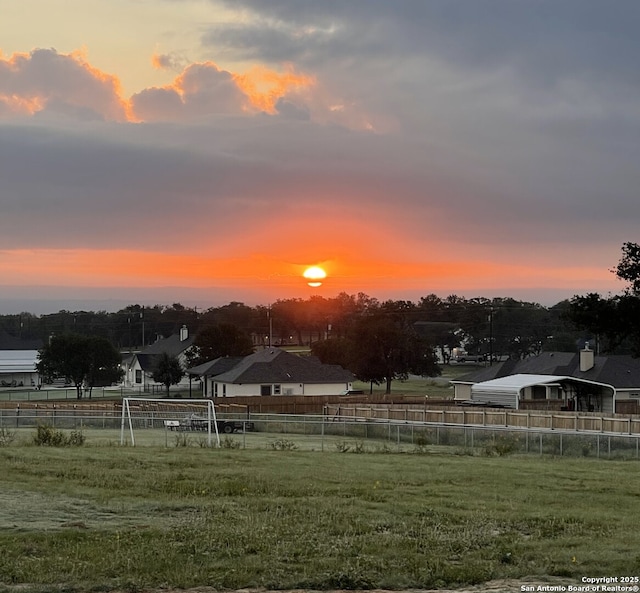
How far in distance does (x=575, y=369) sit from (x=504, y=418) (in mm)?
26853

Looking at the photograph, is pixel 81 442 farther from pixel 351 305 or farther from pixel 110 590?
pixel 351 305

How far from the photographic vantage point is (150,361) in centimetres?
10306

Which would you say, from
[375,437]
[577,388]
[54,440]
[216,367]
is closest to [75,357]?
[216,367]

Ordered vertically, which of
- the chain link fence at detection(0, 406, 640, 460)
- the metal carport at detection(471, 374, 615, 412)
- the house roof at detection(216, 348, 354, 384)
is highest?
the house roof at detection(216, 348, 354, 384)

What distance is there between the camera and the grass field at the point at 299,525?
11.1 meters

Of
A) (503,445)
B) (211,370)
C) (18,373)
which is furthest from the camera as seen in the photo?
(18,373)

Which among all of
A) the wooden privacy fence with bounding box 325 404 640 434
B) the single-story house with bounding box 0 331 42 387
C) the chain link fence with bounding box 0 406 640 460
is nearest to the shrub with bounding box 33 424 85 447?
the chain link fence with bounding box 0 406 640 460

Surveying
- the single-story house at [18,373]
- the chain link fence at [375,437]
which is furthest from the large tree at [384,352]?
the single-story house at [18,373]

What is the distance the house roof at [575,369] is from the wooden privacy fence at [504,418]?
2070cm

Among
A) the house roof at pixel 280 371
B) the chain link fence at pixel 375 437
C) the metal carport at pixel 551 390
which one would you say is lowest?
the chain link fence at pixel 375 437

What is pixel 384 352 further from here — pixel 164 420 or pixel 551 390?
pixel 164 420

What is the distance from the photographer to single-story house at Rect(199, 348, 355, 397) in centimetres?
7462

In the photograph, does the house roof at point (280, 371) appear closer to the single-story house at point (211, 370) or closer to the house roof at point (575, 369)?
the single-story house at point (211, 370)

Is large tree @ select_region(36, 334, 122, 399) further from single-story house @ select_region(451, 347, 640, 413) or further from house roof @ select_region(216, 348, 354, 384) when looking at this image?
single-story house @ select_region(451, 347, 640, 413)
